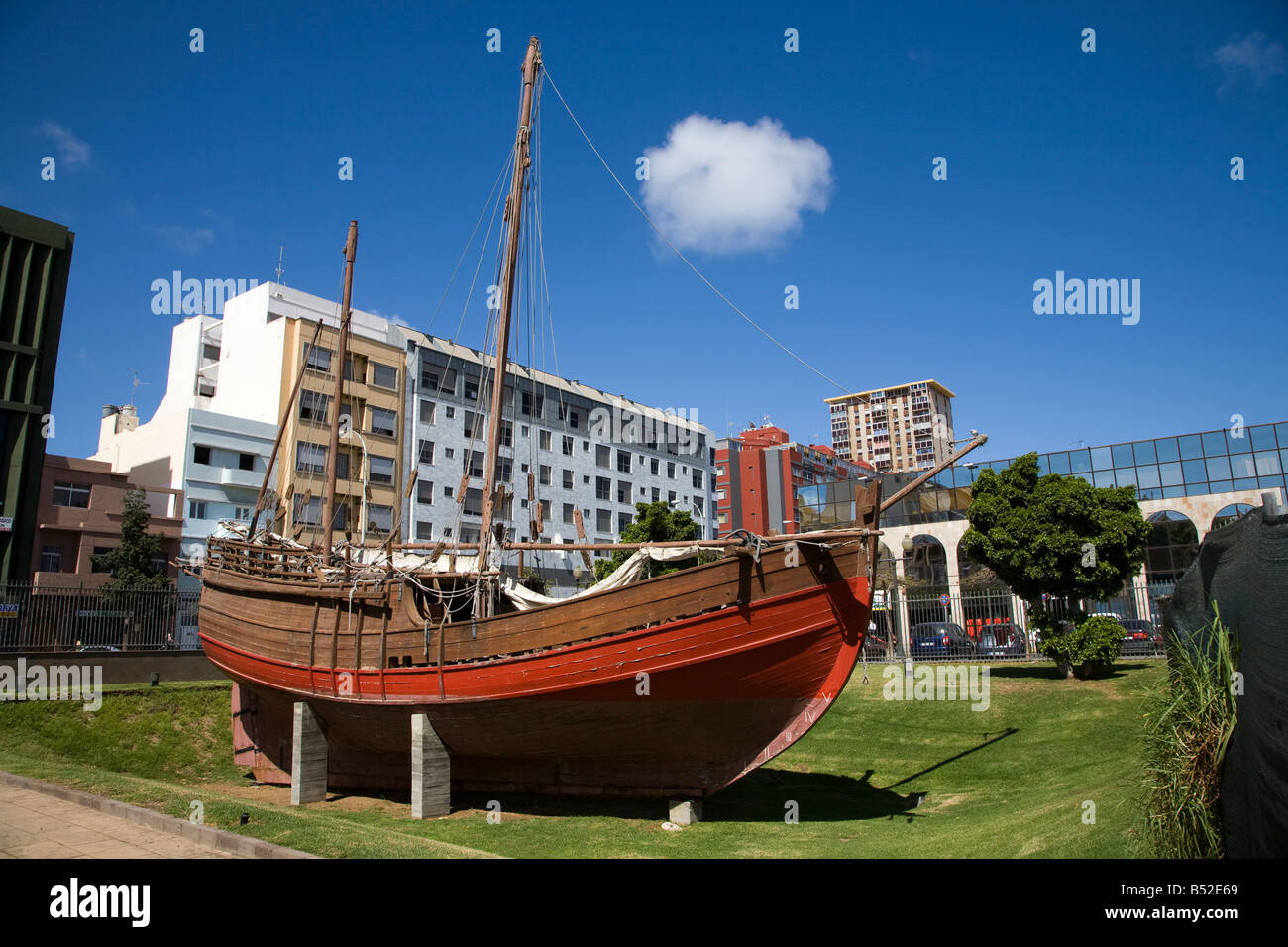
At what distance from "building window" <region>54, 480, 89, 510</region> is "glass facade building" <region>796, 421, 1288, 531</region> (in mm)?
32330

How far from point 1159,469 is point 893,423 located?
121 metres

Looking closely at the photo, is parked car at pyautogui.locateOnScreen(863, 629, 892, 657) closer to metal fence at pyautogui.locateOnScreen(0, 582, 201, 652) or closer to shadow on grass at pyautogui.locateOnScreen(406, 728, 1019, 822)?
shadow on grass at pyautogui.locateOnScreen(406, 728, 1019, 822)

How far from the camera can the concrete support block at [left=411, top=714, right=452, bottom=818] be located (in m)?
11.7

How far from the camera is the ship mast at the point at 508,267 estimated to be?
44.9ft

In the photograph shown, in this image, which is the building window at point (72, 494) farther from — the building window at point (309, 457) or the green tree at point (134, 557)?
the building window at point (309, 457)

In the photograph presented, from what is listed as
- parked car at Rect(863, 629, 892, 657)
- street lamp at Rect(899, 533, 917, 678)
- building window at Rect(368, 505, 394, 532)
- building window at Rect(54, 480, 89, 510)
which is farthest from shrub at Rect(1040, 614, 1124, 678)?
building window at Rect(54, 480, 89, 510)

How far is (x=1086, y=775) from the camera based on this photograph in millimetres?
11789

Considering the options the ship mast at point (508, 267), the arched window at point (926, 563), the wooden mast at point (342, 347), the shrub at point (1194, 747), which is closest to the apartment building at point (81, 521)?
the wooden mast at point (342, 347)

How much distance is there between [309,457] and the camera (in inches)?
1475

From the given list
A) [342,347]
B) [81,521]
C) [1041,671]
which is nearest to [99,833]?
[342,347]

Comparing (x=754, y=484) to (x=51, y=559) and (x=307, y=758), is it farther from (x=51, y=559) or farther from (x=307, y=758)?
(x=307, y=758)

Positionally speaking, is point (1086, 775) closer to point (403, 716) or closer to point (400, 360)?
point (403, 716)
